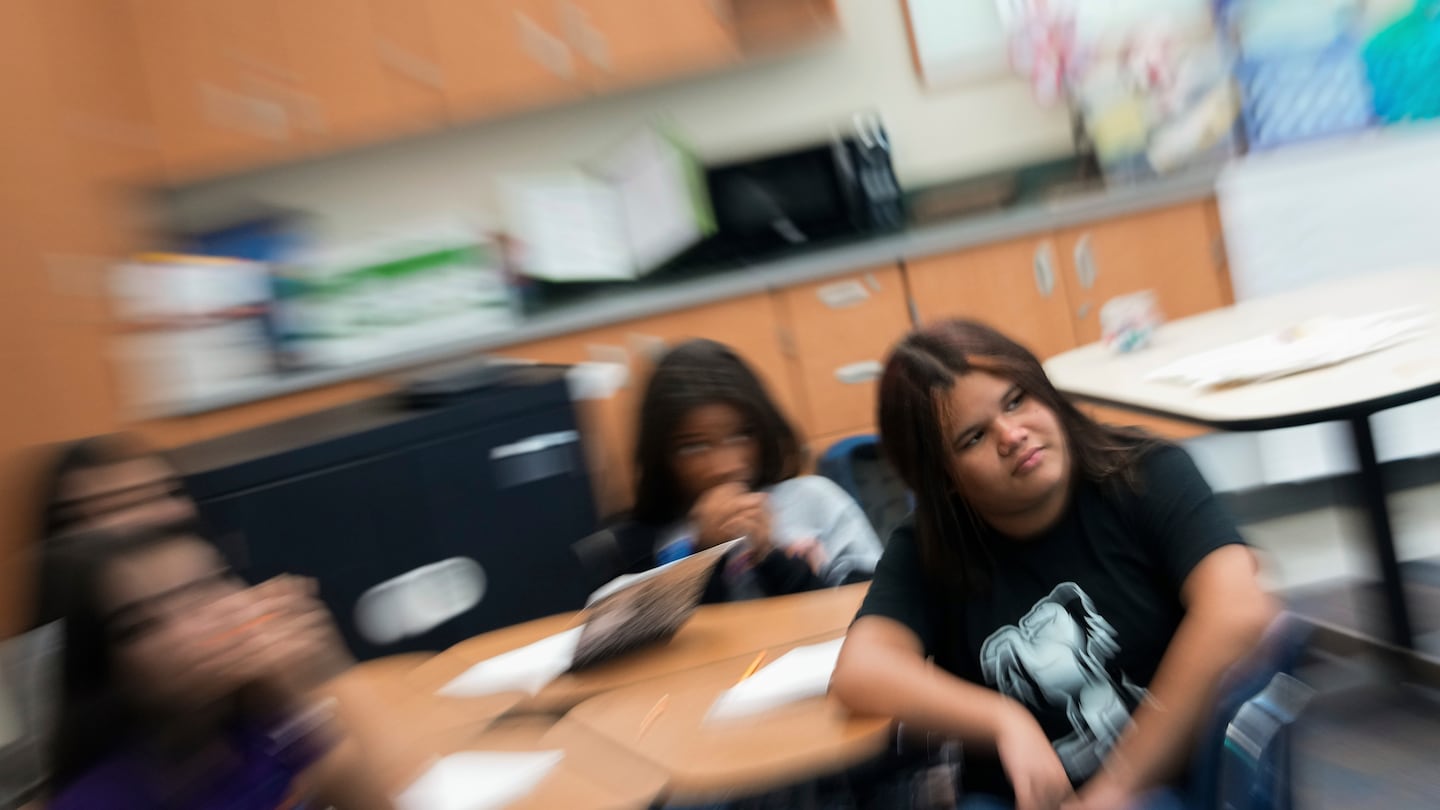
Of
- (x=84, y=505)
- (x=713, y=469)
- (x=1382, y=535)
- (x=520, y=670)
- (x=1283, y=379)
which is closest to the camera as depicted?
(x=84, y=505)

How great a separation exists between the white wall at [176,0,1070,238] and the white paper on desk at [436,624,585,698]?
2.27 m

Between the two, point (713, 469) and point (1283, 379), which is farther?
point (713, 469)

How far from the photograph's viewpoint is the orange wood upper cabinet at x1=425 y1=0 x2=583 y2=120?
320 cm

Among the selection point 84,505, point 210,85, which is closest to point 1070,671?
point 84,505

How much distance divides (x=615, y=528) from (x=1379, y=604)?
1.47m

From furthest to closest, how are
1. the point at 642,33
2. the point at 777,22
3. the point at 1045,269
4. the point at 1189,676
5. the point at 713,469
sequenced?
1. the point at 777,22
2. the point at 642,33
3. the point at 1045,269
4. the point at 713,469
5. the point at 1189,676

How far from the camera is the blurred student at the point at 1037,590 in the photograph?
1025 mm

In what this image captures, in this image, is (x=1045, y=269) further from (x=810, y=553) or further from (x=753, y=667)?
(x=753, y=667)

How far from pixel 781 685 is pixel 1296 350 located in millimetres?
955

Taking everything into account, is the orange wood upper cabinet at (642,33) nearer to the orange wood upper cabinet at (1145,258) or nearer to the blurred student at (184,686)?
the orange wood upper cabinet at (1145,258)

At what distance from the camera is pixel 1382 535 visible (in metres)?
2.16

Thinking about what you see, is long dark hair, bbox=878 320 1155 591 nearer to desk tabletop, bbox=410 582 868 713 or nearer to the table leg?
desk tabletop, bbox=410 582 868 713

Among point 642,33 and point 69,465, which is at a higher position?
point 642,33

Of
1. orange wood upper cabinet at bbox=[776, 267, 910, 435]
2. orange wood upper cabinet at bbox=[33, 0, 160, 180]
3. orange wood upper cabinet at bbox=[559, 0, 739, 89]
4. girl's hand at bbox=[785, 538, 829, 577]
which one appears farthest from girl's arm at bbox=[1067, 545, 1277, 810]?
orange wood upper cabinet at bbox=[33, 0, 160, 180]
